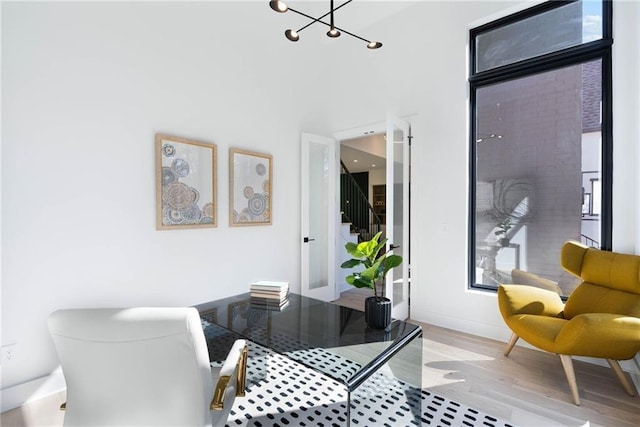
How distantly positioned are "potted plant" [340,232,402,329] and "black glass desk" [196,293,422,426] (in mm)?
82

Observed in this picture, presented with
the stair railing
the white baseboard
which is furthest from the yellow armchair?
the stair railing

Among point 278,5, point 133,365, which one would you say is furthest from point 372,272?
point 278,5

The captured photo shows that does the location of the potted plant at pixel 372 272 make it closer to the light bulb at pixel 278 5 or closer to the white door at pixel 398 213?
the white door at pixel 398 213

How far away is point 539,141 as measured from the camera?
10.1ft

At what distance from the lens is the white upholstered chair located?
1153mm

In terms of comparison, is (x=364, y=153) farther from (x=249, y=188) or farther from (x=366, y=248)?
(x=366, y=248)

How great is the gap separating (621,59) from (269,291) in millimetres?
3559

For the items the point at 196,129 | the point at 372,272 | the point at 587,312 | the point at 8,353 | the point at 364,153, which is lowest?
the point at 8,353

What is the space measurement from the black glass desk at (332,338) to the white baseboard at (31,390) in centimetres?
112

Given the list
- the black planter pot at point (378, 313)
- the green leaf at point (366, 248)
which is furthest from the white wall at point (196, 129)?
the green leaf at point (366, 248)

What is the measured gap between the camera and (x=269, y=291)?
2.62 m

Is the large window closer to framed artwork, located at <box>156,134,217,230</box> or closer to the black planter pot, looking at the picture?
the black planter pot

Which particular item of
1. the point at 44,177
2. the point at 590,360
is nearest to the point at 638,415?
the point at 590,360

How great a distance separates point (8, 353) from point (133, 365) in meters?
1.71
